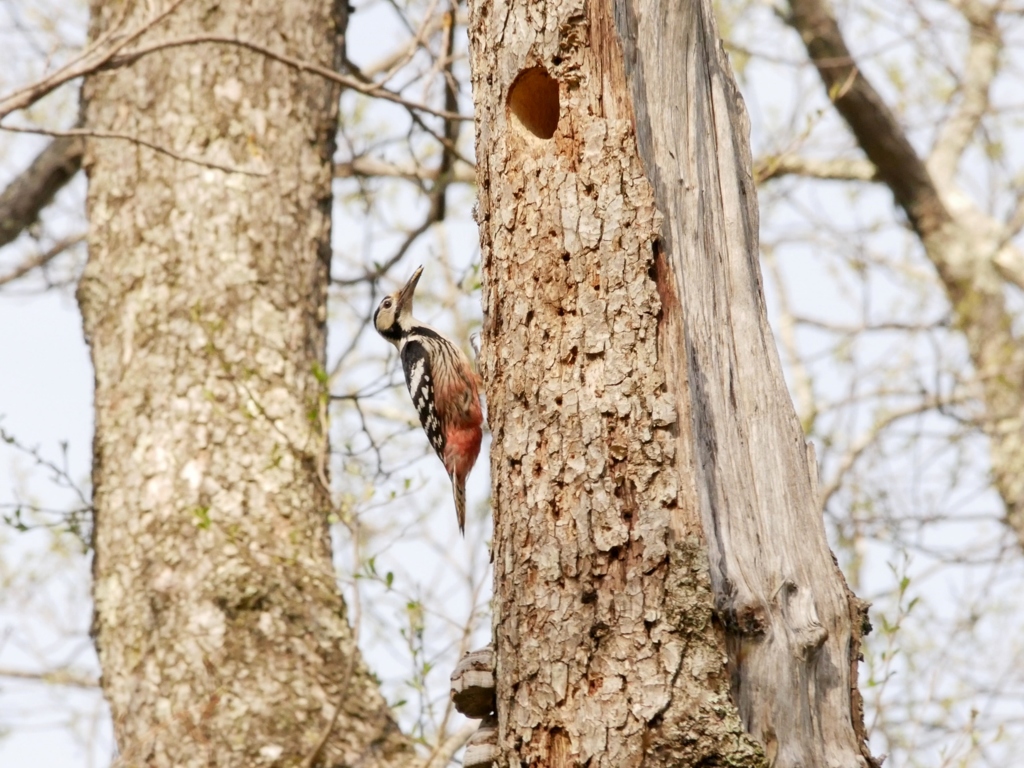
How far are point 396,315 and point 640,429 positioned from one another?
3.60m

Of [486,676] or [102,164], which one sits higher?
[102,164]

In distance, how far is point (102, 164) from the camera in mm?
4852

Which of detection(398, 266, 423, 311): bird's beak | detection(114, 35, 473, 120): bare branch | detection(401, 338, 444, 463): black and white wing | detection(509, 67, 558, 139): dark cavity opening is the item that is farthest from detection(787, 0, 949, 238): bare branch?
detection(509, 67, 558, 139): dark cavity opening

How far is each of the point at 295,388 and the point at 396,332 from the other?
1576mm

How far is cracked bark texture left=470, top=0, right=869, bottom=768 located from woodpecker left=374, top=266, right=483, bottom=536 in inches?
97.7

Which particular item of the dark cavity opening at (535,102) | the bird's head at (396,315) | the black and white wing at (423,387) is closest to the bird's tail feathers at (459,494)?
the black and white wing at (423,387)

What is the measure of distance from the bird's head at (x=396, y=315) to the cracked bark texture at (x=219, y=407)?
98 centimetres

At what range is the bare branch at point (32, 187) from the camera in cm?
523

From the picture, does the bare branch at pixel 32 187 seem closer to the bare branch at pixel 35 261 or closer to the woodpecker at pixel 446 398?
the bare branch at pixel 35 261

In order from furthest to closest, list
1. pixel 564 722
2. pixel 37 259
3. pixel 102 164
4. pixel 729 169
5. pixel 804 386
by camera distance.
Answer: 1. pixel 804 386
2. pixel 37 259
3. pixel 102 164
4. pixel 729 169
5. pixel 564 722

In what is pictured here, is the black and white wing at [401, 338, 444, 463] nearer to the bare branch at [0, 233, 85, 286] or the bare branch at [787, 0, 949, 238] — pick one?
the bare branch at [0, 233, 85, 286]

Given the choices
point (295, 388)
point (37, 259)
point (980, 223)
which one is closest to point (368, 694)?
point (295, 388)

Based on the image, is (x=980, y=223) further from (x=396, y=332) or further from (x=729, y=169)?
(x=729, y=169)

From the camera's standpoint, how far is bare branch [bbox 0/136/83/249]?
17.2ft
